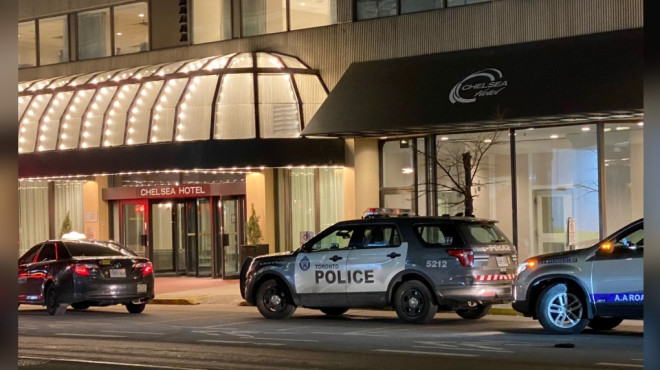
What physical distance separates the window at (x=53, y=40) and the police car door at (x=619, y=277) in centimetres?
2210

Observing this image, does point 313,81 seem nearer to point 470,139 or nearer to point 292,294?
point 470,139

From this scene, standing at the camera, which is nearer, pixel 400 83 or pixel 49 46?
pixel 400 83

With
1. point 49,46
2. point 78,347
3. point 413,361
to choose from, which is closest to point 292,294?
point 78,347

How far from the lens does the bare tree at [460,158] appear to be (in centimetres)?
2286

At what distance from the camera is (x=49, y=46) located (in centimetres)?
3278

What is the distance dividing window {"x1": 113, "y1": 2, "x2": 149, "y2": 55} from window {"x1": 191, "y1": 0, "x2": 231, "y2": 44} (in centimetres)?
191

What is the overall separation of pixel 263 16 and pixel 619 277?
52.5ft

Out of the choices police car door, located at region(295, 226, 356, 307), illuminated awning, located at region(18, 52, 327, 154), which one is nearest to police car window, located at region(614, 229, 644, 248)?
police car door, located at region(295, 226, 356, 307)

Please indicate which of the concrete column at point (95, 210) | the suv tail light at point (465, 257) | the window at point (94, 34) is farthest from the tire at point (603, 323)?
the window at point (94, 34)

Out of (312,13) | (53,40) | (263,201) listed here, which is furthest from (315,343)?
(53,40)

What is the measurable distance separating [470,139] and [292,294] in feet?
24.6

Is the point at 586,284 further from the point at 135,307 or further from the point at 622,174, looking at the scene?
the point at 135,307

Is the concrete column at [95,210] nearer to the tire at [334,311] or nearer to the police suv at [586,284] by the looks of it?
the tire at [334,311]

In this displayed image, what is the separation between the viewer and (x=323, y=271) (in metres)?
17.7
